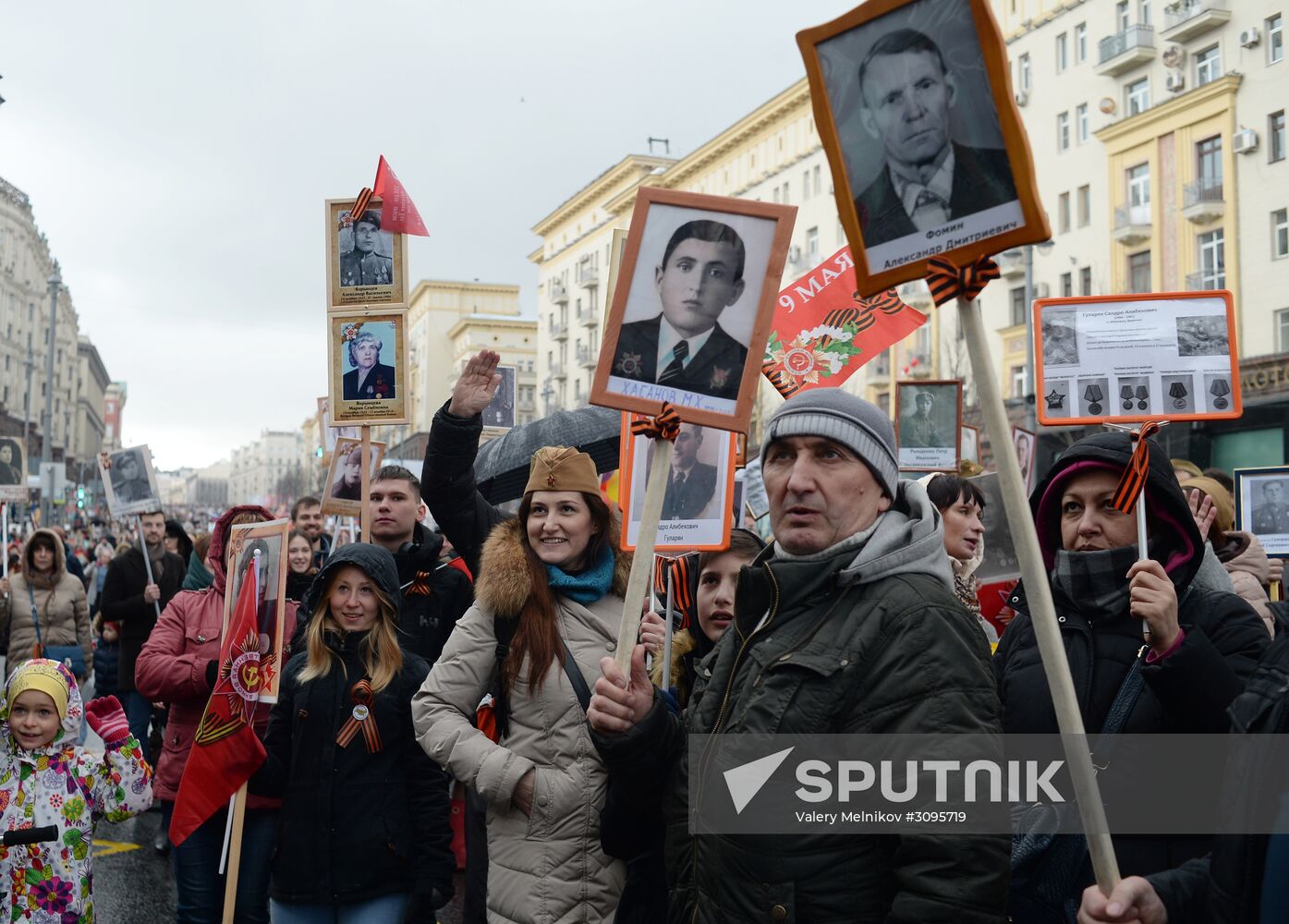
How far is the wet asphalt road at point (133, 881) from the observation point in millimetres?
6844

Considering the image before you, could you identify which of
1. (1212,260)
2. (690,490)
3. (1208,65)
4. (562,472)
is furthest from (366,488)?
(1208,65)

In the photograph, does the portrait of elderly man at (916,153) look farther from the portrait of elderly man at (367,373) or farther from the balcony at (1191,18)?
the balcony at (1191,18)

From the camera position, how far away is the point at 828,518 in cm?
278

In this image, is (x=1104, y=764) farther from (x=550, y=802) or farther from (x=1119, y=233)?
(x=1119, y=233)

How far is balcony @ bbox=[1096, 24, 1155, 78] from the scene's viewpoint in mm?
35156

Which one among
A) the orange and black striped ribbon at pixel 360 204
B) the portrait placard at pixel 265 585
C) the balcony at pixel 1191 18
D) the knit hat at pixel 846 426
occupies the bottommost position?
the portrait placard at pixel 265 585

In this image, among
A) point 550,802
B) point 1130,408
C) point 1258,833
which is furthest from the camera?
point 1130,408

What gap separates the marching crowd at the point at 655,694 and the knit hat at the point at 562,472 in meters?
0.02

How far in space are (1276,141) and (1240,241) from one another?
2.57 meters

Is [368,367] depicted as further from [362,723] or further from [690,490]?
[362,723]

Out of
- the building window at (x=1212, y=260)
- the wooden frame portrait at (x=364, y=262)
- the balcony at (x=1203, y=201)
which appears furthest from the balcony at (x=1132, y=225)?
the wooden frame portrait at (x=364, y=262)

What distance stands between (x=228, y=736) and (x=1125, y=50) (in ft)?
121

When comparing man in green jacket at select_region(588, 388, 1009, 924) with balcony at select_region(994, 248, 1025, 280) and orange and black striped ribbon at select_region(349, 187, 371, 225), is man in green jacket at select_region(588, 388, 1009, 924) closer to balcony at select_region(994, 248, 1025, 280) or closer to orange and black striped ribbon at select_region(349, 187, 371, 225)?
orange and black striped ribbon at select_region(349, 187, 371, 225)


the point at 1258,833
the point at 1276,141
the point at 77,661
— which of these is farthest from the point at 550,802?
the point at 1276,141
